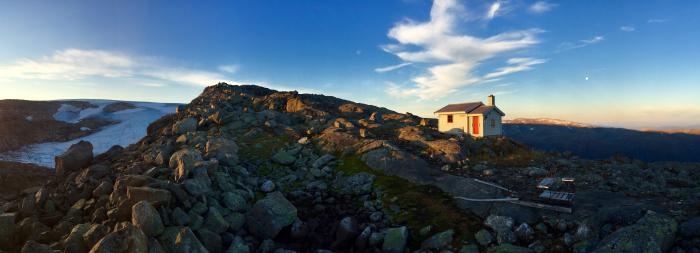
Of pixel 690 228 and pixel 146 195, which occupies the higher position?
pixel 146 195

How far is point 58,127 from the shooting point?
180 ft

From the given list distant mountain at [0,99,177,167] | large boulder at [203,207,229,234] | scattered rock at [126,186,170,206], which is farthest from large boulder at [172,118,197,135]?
large boulder at [203,207,229,234]

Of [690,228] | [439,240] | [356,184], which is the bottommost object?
[439,240]

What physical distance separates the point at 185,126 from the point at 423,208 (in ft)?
79.1

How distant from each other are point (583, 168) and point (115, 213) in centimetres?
2526

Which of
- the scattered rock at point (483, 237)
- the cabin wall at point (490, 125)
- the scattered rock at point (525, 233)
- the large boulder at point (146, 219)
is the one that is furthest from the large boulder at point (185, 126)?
the cabin wall at point (490, 125)

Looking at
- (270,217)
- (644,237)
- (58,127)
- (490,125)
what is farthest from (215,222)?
(58,127)

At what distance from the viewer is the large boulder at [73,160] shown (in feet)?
74.8

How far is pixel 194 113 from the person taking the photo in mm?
38000

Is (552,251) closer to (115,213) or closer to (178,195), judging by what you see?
(178,195)

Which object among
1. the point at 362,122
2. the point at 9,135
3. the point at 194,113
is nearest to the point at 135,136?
the point at 9,135

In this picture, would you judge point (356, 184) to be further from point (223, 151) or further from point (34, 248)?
point (34, 248)

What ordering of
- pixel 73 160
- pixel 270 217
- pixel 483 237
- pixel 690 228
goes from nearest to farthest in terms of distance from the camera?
pixel 690 228, pixel 483 237, pixel 270 217, pixel 73 160

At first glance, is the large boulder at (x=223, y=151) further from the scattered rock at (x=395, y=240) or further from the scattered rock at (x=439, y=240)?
the scattered rock at (x=439, y=240)
